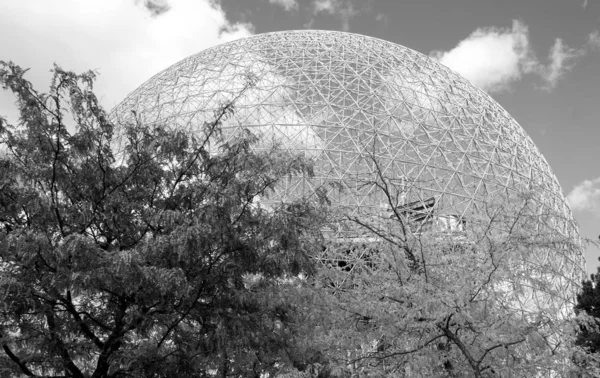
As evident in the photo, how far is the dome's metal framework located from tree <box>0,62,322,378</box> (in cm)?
940

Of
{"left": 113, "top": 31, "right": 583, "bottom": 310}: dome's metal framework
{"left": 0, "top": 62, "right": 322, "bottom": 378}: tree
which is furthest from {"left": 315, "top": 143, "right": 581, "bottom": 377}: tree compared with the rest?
{"left": 113, "top": 31, "right": 583, "bottom": 310}: dome's metal framework

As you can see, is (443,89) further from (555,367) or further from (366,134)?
(555,367)

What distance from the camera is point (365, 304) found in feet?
27.1

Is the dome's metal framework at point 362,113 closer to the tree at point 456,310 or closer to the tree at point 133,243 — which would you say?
the tree at point 456,310

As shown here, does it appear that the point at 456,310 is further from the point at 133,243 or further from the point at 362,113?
the point at 362,113

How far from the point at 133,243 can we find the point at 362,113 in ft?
47.3

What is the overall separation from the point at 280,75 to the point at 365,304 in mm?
17289

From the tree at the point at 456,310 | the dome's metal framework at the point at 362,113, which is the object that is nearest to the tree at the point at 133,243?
the tree at the point at 456,310

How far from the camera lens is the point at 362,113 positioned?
2097 centimetres

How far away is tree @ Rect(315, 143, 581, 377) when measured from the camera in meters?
7.55

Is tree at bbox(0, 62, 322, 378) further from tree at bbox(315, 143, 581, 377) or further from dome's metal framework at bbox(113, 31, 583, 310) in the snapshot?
dome's metal framework at bbox(113, 31, 583, 310)

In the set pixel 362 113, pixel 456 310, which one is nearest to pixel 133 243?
pixel 456 310

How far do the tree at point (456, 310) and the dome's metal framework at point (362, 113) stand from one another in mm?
8334

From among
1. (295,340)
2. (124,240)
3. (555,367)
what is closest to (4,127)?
(124,240)
